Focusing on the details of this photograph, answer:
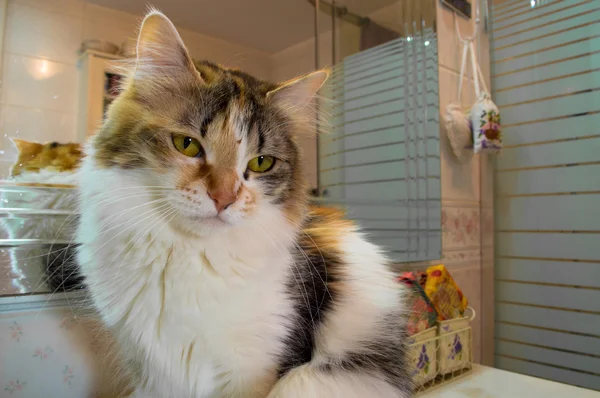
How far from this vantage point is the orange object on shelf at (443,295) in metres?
1.14

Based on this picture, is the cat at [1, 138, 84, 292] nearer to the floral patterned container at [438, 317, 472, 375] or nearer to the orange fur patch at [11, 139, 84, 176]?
the orange fur patch at [11, 139, 84, 176]

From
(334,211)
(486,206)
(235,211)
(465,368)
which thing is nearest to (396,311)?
(334,211)

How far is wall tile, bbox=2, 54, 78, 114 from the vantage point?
2.63ft

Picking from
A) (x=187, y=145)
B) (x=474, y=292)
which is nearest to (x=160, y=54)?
(x=187, y=145)

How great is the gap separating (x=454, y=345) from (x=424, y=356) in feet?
0.46

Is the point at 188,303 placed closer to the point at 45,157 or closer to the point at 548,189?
the point at 45,157

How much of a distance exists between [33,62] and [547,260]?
1856mm

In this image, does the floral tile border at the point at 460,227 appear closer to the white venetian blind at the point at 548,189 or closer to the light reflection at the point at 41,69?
the white venetian blind at the point at 548,189

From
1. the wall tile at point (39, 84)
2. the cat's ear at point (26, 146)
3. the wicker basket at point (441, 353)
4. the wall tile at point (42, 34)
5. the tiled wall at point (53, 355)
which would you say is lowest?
the wicker basket at point (441, 353)

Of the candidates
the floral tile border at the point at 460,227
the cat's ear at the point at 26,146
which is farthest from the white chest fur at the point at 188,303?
the floral tile border at the point at 460,227

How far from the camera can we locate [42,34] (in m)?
0.84

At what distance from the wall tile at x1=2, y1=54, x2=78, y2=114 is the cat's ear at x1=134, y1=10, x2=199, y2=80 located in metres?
0.36

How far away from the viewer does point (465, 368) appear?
117 cm

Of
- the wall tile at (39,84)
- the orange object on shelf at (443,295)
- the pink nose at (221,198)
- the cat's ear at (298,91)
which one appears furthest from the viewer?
Result: the orange object on shelf at (443,295)
